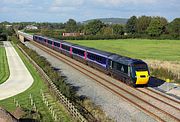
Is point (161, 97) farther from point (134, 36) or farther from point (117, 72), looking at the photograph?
point (134, 36)

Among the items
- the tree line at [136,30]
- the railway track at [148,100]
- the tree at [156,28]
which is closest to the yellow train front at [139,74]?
Answer: the railway track at [148,100]

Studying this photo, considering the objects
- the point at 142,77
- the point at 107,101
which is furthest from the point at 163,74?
the point at 107,101

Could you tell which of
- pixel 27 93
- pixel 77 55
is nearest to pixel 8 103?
pixel 27 93

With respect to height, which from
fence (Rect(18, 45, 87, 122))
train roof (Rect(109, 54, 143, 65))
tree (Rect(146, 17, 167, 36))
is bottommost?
tree (Rect(146, 17, 167, 36))

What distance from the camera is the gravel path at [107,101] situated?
75.2 feet

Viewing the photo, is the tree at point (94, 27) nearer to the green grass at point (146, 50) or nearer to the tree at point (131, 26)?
the tree at point (131, 26)

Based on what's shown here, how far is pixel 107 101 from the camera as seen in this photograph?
27531mm

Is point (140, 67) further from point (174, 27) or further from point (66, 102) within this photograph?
point (174, 27)

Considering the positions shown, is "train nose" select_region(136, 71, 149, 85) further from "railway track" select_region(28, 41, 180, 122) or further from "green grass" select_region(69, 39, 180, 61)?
"green grass" select_region(69, 39, 180, 61)

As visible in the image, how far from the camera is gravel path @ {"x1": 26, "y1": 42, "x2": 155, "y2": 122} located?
22.9 metres

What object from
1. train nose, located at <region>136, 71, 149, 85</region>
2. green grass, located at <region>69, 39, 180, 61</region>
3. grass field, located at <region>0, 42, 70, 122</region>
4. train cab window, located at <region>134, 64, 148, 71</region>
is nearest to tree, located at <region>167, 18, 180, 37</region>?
green grass, located at <region>69, 39, 180, 61</region>

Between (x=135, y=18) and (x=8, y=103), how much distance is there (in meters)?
175

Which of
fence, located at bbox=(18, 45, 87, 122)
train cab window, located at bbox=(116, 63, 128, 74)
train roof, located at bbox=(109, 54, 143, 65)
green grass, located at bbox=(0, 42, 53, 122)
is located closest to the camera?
fence, located at bbox=(18, 45, 87, 122)

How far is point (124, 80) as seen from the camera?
33.6 m
